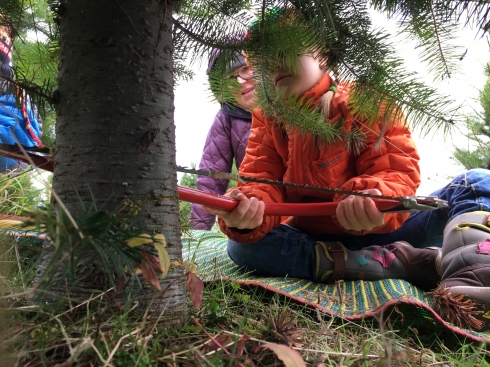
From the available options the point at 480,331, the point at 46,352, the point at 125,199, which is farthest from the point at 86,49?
the point at 480,331

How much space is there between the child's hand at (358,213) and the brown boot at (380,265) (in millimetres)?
275

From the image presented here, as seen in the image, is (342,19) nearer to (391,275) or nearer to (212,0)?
(212,0)

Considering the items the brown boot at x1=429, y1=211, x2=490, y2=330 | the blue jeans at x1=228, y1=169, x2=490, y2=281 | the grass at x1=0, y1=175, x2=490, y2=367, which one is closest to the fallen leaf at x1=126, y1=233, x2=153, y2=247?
the grass at x1=0, y1=175, x2=490, y2=367

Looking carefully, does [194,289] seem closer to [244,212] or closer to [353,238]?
[244,212]

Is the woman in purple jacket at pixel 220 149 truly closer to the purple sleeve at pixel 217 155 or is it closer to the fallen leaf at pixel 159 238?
the purple sleeve at pixel 217 155

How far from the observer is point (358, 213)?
3.80 ft

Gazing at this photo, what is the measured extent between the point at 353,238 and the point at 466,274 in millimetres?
540

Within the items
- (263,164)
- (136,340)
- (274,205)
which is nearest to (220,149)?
(263,164)

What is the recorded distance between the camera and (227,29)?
93cm

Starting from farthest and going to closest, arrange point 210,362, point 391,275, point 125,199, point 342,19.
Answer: point 391,275 < point 342,19 < point 125,199 < point 210,362

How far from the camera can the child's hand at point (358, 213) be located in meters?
1.12

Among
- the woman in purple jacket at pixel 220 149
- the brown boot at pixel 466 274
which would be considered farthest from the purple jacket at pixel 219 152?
the brown boot at pixel 466 274

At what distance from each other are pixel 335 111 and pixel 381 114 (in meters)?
0.65

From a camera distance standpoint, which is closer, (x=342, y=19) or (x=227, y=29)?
(x=342, y=19)
